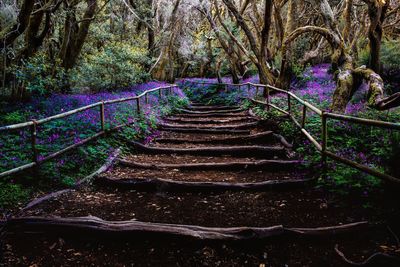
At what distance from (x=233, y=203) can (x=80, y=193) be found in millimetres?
2654

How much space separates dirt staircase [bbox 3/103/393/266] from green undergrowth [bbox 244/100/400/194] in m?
0.24

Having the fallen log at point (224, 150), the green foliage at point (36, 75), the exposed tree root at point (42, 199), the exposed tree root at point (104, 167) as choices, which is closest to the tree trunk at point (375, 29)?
the fallen log at point (224, 150)

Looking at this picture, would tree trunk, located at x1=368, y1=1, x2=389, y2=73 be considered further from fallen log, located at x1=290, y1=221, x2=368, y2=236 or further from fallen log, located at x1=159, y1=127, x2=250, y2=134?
fallen log, located at x1=290, y1=221, x2=368, y2=236

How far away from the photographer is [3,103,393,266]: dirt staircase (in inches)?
141

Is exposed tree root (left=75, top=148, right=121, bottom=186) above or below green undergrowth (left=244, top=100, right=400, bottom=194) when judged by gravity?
below

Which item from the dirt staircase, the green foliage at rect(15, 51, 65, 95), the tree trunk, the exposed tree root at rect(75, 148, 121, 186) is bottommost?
the dirt staircase

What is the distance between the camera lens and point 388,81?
594 inches

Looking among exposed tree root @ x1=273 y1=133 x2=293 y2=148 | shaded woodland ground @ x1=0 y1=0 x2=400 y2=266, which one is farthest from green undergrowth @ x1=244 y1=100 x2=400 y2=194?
exposed tree root @ x1=273 y1=133 x2=293 y2=148

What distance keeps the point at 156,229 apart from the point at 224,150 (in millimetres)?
4369

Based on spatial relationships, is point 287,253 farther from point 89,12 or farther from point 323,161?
point 89,12

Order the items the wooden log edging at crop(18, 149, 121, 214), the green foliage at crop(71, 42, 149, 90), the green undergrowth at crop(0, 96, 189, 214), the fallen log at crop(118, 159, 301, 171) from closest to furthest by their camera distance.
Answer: the wooden log edging at crop(18, 149, 121, 214)
the green undergrowth at crop(0, 96, 189, 214)
the fallen log at crop(118, 159, 301, 171)
the green foliage at crop(71, 42, 149, 90)

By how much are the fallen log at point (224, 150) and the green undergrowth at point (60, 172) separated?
55 centimetres

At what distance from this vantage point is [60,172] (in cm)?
582

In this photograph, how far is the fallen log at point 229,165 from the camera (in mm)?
6491
